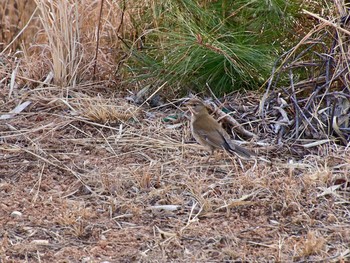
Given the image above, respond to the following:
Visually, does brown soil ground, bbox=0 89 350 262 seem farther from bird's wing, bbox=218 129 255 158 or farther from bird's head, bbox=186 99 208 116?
bird's head, bbox=186 99 208 116

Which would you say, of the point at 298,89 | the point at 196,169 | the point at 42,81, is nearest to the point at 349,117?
the point at 298,89

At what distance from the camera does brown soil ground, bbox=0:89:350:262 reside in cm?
397

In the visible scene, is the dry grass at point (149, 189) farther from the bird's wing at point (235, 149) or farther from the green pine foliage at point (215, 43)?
the green pine foliage at point (215, 43)

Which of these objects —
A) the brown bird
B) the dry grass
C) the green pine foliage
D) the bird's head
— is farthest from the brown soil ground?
the green pine foliage

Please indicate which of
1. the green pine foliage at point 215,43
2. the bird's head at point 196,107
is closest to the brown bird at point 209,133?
the bird's head at point 196,107

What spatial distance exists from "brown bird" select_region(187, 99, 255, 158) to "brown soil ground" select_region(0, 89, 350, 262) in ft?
0.36

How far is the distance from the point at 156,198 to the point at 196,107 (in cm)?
115

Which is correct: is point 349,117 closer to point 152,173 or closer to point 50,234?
point 152,173

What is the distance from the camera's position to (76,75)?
652cm

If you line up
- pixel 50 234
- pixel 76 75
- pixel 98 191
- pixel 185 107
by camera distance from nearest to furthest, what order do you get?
pixel 50 234
pixel 98 191
pixel 185 107
pixel 76 75

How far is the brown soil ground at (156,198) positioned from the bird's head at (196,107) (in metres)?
0.24

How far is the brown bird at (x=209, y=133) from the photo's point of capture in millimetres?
5023

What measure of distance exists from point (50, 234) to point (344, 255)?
5.02ft

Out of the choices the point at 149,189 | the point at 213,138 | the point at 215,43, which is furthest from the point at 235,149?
the point at 215,43
